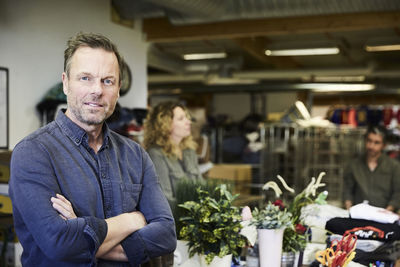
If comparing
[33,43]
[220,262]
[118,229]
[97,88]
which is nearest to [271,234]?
[220,262]

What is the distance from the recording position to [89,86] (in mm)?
1668

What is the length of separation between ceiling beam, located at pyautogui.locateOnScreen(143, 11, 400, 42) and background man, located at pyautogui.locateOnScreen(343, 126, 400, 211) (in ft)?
4.78

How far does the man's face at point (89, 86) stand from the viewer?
167 centimetres

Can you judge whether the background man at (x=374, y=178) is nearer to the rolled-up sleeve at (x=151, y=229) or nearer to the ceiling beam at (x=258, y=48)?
the rolled-up sleeve at (x=151, y=229)

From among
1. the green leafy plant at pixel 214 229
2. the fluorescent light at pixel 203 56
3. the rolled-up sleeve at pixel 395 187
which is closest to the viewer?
the green leafy plant at pixel 214 229

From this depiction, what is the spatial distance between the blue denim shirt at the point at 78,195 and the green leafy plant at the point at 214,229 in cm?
27

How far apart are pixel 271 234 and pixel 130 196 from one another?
0.70 meters

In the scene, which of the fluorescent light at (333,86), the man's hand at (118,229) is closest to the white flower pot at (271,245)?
the man's hand at (118,229)

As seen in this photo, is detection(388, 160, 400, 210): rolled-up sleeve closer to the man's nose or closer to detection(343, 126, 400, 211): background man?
detection(343, 126, 400, 211): background man

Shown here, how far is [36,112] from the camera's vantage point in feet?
14.5

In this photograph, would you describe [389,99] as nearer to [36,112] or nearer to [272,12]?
[272,12]

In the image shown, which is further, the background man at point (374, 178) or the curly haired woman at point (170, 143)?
the background man at point (374, 178)

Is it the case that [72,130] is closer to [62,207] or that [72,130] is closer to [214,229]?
[62,207]

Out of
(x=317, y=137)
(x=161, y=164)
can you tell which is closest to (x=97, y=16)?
(x=161, y=164)
